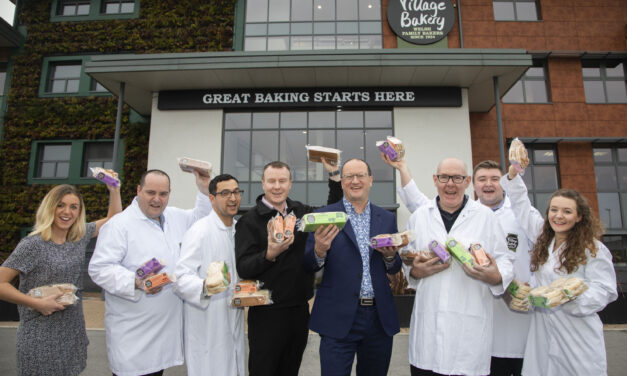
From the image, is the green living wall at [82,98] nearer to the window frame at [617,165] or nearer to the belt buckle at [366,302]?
the belt buckle at [366,302]

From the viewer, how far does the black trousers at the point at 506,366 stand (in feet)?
10.7

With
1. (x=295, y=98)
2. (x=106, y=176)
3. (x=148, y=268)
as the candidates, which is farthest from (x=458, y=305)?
(x=295, y=98)

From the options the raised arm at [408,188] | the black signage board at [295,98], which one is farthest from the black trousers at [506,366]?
the black signage board at [295,98]

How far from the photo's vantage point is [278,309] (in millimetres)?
2990

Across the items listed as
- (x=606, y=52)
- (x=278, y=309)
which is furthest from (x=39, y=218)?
(x=606, y=52)

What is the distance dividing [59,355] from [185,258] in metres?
1.25

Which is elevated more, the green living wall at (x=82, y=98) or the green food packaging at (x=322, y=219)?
the green living wall at (x=82, y=98)

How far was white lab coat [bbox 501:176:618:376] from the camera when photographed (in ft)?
8.80

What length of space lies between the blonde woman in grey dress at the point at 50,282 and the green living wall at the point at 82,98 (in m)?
12.4

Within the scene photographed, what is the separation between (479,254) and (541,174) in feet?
47.5

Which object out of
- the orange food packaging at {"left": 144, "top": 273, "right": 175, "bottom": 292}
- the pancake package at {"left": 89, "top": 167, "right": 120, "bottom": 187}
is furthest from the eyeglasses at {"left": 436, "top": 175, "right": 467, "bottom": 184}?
the pancake package at {"left": 89, "top": 167, "right": 120, "bottom": 187}

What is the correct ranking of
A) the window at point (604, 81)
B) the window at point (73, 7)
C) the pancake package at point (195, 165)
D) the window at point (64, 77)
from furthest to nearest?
1. the window at point (73, 7)
2. the window at point (64, 77)
3. the window at point (604, 81)
4. the pancake package at point (195, 165)

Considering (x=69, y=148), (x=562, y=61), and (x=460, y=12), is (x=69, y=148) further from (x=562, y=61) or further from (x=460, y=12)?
(x=562, y=61)

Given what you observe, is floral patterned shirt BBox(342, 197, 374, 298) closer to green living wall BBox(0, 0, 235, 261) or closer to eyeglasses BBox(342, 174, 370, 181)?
eyeglasses BBox(342, 174, 370, 181)
